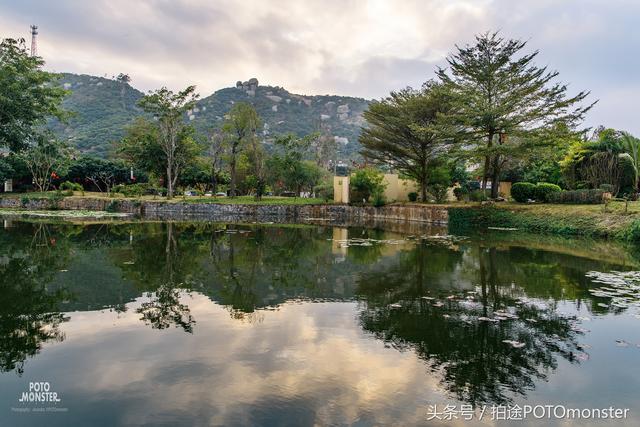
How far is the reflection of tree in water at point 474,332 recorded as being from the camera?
4.22 metres

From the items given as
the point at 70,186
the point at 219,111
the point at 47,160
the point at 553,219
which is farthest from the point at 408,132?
the point at 219,111

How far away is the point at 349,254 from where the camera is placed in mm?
12828

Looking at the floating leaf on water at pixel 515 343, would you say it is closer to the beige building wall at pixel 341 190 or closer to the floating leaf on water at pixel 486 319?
the floating leaf on water at pixel 486 319

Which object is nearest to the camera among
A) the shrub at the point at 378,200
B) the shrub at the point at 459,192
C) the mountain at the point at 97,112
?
the shrub at the point at 378,200

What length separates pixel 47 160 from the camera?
40.3 metres

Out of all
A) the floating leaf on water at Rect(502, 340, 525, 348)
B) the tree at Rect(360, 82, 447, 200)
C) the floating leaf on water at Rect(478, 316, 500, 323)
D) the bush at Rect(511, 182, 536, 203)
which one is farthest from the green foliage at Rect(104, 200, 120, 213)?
the floating leaf on water at Rect(502, 340, 525, 348)

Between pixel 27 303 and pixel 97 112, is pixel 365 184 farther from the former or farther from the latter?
pixel 97 112

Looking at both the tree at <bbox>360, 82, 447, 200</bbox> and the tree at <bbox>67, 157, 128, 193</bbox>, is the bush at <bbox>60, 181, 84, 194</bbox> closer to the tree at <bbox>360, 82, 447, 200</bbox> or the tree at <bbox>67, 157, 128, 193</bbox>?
the tree at <bbox>67, 157, 128, 193</bbox>

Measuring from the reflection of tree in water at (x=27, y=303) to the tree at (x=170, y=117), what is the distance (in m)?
27.1

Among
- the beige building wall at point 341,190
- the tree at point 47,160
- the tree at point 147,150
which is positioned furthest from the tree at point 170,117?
the beige building wall at point 341,190

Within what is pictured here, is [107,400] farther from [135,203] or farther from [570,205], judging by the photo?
[135,203]

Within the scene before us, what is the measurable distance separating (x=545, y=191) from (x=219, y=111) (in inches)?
2913

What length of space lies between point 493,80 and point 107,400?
2709cm

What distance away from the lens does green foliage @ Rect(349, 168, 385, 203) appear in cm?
3475
